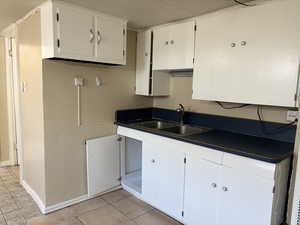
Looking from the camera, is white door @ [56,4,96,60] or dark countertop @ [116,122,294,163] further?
white door @ [56,4,96,60]

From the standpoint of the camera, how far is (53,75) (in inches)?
90.4

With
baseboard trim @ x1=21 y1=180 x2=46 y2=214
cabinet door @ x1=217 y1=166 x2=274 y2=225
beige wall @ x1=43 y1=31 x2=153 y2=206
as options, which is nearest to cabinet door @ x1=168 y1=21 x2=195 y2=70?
beige wall @ x1=43 y1=31 x2=153 y2=206

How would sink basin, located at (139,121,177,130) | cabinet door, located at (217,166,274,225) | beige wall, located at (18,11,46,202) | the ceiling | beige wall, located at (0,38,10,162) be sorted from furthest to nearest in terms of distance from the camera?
beige wall, located at (0,38,10,162), sink basin, located at (139,121,177,130), beige wall, located at (18,11,46,202), the ceiling, cabinet door, located at (217,166,274,225)

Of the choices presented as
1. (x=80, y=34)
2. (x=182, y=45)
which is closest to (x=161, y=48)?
(x=182, y=45)

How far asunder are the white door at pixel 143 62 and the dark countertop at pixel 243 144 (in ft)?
2.39

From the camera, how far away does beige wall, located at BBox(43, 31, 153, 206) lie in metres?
2.32

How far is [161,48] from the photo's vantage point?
265 cm

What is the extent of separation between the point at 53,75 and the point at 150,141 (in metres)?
1.23

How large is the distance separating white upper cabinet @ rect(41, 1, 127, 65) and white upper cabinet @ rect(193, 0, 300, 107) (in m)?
0.90

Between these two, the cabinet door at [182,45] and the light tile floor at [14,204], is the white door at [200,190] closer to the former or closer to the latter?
the cabinet door at [182,45]

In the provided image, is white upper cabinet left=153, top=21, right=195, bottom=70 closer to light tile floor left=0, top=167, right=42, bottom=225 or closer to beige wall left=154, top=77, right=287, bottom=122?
beige wall left=154, top=77, right=287, bottom=122

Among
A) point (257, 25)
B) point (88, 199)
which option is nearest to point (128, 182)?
point (88, 199)

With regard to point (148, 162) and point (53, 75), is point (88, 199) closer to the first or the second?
point (148, 162)

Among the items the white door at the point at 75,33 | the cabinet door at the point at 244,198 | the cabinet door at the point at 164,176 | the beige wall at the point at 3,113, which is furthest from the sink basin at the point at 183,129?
the beige wall at the point at 3,113
